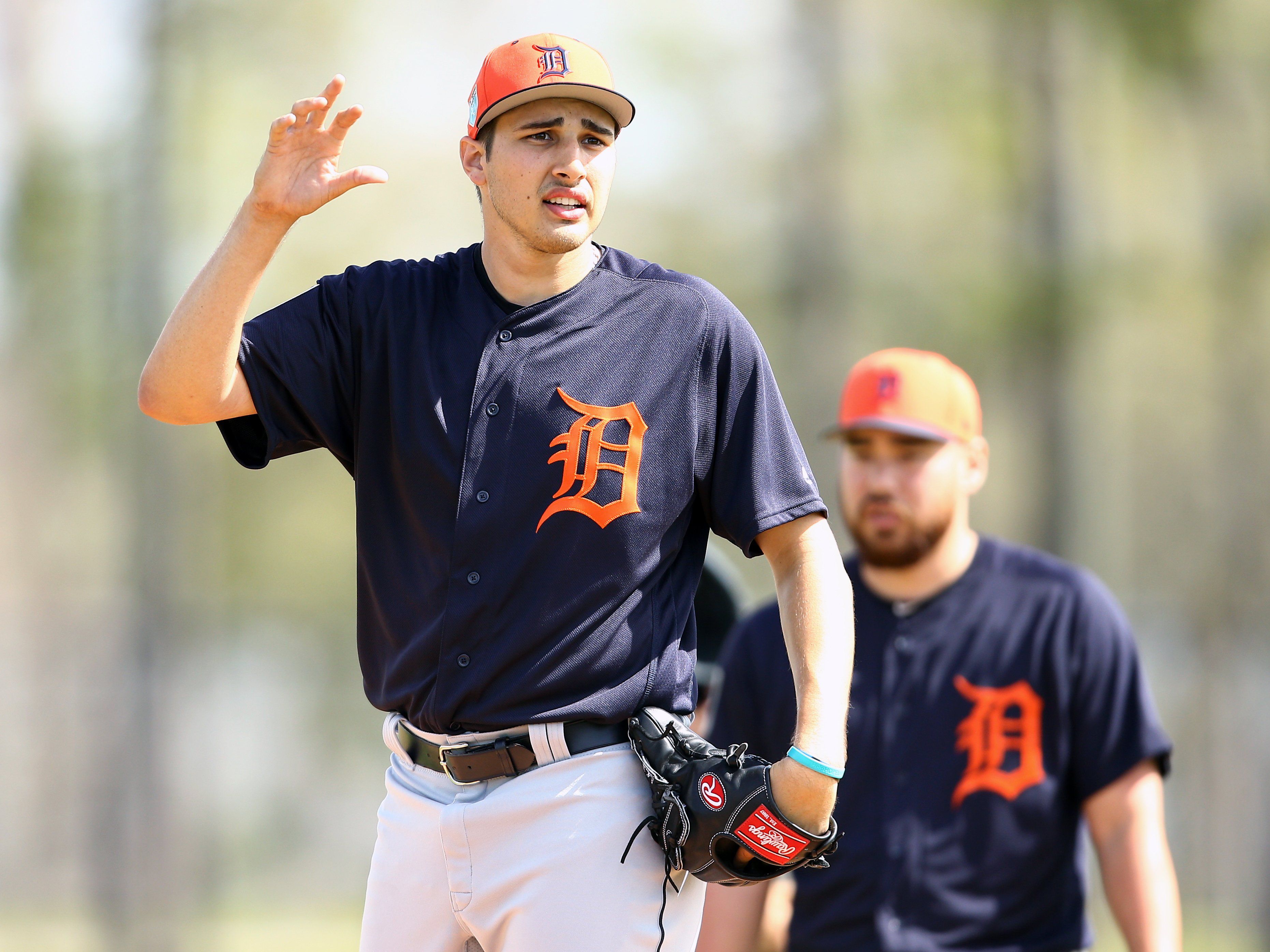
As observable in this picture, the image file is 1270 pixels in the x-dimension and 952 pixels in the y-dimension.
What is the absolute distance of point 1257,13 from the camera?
13.8 metres

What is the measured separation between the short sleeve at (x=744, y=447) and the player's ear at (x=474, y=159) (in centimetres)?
53

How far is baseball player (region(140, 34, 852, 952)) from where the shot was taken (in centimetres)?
241

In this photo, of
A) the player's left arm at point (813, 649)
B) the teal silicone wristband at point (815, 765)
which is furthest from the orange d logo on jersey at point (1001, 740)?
the teal silicone wristband at point (815, 765)

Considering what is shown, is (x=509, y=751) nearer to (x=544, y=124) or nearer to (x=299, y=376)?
(x=299, y=376)

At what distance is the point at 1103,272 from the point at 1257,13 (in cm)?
286

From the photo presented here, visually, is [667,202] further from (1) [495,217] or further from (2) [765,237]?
(1) [495,217]

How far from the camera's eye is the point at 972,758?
3943 mm

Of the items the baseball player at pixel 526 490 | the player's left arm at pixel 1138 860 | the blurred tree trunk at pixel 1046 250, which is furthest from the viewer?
the blurred tree trunk at pixel 1046 250

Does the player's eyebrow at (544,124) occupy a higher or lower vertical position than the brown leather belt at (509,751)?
higher

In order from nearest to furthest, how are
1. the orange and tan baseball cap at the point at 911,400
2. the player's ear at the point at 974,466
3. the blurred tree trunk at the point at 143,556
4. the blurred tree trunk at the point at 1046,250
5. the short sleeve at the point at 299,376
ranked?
the short sleeve at the point at 299,376, the orange and tan baseball cap at the point at 911,400, the player's ear at the point at 974,466, the blurred tree trunk at the point at 143,556, the blurred tree trunk at the point at 1046,250

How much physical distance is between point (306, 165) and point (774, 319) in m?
15.8

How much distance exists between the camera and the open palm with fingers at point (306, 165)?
2.40 metres

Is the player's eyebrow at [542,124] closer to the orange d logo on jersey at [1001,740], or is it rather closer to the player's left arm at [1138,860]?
the orange d logo on jersey at [1001,740]

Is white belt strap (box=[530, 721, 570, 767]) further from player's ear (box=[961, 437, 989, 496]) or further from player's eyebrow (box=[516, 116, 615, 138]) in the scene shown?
player's ear (box=[961, 437, 989, 496])
